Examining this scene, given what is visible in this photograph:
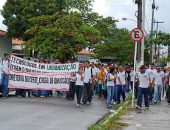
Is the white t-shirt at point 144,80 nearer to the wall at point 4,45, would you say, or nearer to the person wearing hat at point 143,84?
the person wearing hat at point 143,84

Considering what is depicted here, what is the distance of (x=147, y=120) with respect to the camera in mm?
14883

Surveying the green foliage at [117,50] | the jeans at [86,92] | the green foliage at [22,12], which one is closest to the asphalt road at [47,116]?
the jeans at [86,92]

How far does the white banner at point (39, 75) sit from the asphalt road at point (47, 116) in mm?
2691

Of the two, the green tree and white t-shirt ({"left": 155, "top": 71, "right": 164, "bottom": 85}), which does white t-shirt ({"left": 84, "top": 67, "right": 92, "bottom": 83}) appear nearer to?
white t-shirt ({"left": 155, "top": 71, "right": 164, "bottom": 85})

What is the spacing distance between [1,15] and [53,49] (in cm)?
1649

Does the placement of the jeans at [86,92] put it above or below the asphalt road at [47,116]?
above

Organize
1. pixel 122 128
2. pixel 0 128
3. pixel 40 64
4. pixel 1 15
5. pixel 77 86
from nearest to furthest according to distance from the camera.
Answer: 1. pixel 0 128
2. pixel 122 128
3. pixel 77 86
4. pixel 40 64
5. pixel 1 15

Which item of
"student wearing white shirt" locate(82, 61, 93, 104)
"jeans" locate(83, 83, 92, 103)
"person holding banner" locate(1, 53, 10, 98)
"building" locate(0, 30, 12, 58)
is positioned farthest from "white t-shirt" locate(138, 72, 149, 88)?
"building" locate(0, 30, 12, 58)

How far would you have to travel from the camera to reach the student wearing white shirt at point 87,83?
19672 mm

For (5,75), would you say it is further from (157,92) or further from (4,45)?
(4,45)

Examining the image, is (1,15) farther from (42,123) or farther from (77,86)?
(42,123)

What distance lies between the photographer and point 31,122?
1302 centimetres

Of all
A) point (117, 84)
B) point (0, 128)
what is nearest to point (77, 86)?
point (117, 84)

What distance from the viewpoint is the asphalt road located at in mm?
12435
